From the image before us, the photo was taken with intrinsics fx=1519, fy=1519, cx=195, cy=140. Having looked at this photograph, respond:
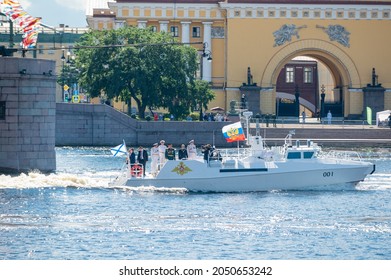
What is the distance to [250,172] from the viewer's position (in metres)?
54.0

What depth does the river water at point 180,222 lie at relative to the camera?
132 feet

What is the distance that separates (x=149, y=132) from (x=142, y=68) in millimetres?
3705

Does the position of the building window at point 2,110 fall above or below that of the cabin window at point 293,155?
above

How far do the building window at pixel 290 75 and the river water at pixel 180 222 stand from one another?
4988 cm

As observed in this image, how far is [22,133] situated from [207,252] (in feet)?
55.2

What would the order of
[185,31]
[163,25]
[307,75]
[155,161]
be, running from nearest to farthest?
[155,161], [163,25], [185,31], [307,75]

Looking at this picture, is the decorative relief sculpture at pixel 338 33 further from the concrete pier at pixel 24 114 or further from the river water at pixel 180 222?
the concrete pier at pixel 24 114

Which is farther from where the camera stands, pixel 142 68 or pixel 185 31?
pixel 185 31

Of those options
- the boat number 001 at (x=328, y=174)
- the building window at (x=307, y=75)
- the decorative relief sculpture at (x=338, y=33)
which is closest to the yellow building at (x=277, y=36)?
the decorative relief sculpture at (x=338, y=33)

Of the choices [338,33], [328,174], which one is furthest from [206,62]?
[328,174]

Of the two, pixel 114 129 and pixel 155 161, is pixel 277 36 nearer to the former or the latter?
pixel 114 129

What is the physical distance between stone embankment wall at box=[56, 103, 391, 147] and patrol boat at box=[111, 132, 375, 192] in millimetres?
27785

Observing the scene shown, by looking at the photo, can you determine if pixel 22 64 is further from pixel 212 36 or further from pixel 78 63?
pixel 212 36
